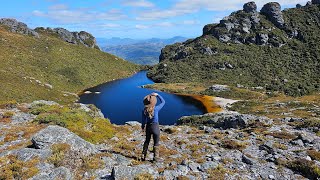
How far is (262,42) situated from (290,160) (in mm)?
174730

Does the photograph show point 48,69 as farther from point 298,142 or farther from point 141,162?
point 141,162

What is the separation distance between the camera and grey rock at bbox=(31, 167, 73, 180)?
569 inches

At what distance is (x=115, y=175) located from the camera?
1427 cm

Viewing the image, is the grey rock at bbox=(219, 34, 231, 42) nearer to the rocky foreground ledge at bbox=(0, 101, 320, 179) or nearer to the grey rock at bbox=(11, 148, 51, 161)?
the rocky foreground ledge at bbox=(0, 101, 320, 179)

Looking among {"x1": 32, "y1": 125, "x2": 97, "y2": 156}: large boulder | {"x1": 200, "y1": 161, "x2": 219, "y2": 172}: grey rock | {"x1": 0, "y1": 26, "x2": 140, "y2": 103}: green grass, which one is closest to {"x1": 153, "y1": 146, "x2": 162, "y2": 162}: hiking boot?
{"x1": 200, "y1": 161, "x2": 219, "y2": 172}: grey rock

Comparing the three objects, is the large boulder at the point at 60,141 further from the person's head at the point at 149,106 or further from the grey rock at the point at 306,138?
the grey rock at the point at 306,138

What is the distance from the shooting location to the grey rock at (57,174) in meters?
14.5

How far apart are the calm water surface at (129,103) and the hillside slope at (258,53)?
3488cm

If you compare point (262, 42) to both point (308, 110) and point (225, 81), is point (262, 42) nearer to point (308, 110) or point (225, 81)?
point (225, 81)

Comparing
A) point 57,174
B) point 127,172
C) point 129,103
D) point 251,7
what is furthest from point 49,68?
point 251,7

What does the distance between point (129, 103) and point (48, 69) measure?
4719 centimetres

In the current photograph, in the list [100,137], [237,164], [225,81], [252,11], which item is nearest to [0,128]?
[100,137]

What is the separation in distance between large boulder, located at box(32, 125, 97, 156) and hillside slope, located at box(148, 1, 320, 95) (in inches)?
4836

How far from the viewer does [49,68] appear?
441 feet
